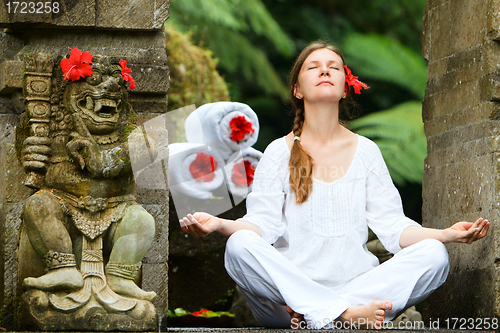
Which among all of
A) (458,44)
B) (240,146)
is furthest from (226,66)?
(458,44)

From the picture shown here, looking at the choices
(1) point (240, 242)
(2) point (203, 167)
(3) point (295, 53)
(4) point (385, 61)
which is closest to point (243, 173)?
(2) point (203, 167)

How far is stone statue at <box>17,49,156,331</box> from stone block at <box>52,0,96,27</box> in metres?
0.37

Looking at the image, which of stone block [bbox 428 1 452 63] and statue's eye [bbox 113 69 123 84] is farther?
stone block [bbox 428 1 452 63]

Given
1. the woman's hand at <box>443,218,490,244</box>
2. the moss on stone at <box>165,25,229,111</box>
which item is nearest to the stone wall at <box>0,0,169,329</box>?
the woman's hand at <box>443,218,490,244</box>

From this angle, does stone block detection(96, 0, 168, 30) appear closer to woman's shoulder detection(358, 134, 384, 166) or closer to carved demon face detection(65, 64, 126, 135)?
carved demon face detection(65, 64, 126, 135)

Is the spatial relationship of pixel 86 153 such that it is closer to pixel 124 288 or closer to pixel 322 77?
pixel 124 288

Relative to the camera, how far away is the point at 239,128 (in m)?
4.87

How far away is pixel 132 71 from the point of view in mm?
3293

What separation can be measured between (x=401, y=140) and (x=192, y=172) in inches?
153

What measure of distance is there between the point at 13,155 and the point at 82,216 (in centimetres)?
58

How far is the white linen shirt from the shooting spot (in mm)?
3123

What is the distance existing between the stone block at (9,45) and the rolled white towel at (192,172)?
1.53 meters

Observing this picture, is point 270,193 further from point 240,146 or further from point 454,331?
point 240,146

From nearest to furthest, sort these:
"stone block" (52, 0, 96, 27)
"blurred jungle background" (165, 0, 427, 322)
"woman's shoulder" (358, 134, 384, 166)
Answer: "stone block" (52, 0, 96, 27) < "woman's shoulder" (358, 134, 384, 166) < "blurred jungle background" (165, 0, 427, 322)
